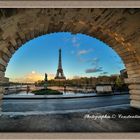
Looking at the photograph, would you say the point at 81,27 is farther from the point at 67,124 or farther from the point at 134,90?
the point at 67,124

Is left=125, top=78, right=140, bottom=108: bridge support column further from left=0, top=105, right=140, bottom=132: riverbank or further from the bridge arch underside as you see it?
left=0, top=105, right=140, bottom=132: riverbank

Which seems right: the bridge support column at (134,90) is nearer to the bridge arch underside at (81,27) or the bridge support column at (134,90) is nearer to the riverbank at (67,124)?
the bridge arch underside at (81,27)

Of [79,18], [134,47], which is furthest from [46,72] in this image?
[134,47]

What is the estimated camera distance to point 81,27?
4297 mm

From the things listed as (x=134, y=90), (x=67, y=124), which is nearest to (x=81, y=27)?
(x=134, y=90)

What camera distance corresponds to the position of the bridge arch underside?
11.7 ft

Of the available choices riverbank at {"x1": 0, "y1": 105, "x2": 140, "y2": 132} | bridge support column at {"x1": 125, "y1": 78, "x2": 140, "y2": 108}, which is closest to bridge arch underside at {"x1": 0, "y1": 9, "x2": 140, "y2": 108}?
bridge support column at {"x1": 125, "y1": 78, "x2": 140, "y2": 108}

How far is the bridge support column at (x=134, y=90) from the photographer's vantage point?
4511mm

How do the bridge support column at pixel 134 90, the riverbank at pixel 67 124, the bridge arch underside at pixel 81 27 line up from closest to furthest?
1. the riverbank at pixel 67 124
2. the bridge arch underside at pixel 81 27
3. the bridge support column at pixel 134 90

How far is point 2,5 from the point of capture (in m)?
3.37

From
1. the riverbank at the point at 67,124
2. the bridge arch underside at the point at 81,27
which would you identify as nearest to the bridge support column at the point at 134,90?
the bridge arch underside at the point at 81,27

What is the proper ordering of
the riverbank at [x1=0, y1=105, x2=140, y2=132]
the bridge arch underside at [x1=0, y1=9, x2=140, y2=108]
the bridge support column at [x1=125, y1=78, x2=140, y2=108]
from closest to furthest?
the riverbank at [x1=0, y1=105, x2=140, y2=132] < the bridge arch underside at [x1=0, y1=9, x2=140, y2=108] < the bridge support column at [x1=125, y1=78, x2=140, y2=108]

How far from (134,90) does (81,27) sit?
169 centimetres

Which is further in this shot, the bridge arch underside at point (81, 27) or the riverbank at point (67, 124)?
the bridge arch underside at point (81, 27)
